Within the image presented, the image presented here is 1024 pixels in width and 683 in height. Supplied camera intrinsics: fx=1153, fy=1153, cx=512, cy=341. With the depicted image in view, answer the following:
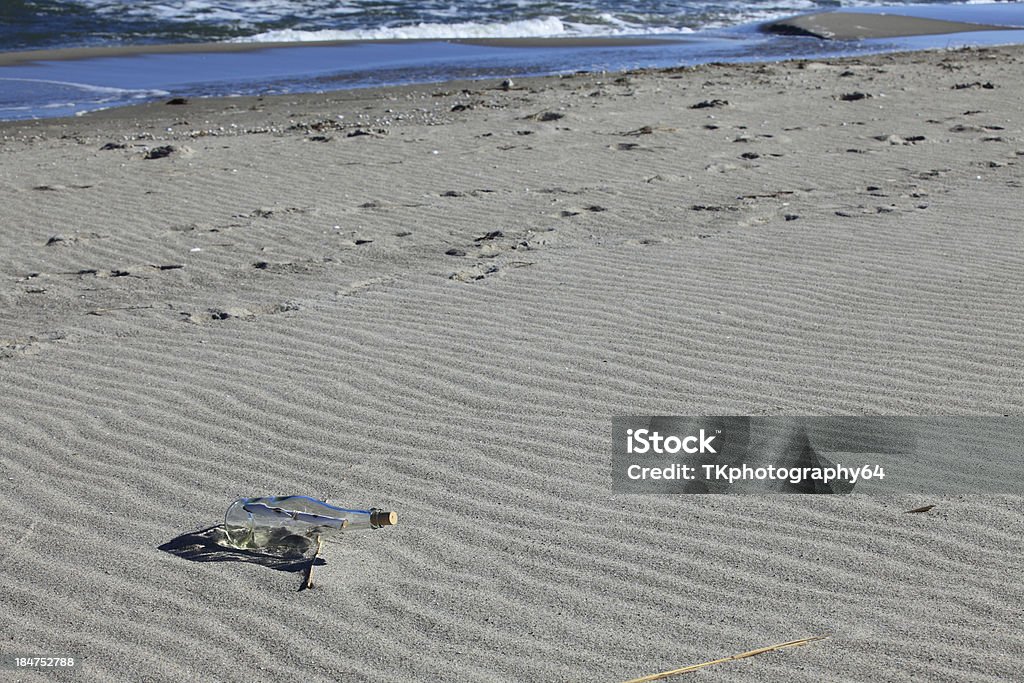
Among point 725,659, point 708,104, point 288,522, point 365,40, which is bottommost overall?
point 725,659

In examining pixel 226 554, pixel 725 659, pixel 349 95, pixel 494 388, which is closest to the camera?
pixel 725 659

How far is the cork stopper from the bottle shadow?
217 millimetres

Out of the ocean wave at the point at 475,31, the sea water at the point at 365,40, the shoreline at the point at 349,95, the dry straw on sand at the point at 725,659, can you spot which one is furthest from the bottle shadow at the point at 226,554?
the ocean wave at the point at 475,31

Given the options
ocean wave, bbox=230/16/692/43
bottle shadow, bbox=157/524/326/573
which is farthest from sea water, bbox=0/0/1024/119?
bottle shadow, bbox=157/524/326/573

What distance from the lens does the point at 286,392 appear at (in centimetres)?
510

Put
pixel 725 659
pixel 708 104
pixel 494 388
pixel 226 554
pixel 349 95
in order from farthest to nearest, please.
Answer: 1. pixel 349 95
2. pixel 708 104
3. pixel 494 388
4. pixel 226 554
5. pixel 725 659

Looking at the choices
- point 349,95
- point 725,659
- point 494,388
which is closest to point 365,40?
point 349,95

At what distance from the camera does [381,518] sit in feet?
12.2

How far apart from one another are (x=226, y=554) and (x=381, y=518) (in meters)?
0.50

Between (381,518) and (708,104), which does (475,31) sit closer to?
(708,104)

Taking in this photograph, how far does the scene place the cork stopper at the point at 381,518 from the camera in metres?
3.67

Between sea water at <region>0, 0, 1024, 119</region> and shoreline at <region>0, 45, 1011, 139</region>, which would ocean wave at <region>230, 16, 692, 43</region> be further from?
shoreline at <region>0, 45, 1011, 139</region>

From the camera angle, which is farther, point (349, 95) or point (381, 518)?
point (349, 95)

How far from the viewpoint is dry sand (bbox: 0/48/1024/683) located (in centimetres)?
323
